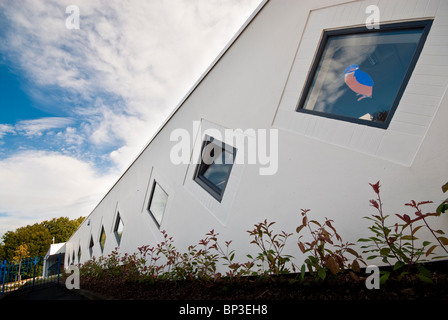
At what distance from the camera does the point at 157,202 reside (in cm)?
704

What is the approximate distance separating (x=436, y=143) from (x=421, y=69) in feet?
2.53

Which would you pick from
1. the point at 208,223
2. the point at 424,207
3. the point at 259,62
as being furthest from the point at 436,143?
the point at 208,223

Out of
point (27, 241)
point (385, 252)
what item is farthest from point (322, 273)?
point (27, 241)

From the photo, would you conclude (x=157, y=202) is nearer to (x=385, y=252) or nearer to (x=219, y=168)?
(x=219, y=168)

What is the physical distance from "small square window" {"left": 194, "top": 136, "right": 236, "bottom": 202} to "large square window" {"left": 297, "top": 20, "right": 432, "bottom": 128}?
1706 mm

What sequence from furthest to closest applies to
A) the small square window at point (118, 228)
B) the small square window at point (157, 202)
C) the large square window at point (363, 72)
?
the small square window at point (118, 228)
the small square window at point (157, 202)
the large square window at point (363, 72)

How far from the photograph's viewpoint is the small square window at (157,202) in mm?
6477

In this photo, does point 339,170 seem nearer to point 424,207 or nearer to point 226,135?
point 424,207

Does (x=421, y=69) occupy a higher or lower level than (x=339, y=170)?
higher

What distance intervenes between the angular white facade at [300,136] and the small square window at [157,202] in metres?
0.38

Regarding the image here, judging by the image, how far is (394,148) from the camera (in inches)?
90.7

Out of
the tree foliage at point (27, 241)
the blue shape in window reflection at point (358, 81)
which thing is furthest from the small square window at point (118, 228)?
the tree foliage at point (27, 241)

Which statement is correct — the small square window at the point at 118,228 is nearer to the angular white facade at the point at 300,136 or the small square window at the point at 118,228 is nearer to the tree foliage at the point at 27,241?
the angular white facade at the point at 300,136

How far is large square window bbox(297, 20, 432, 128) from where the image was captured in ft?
8.02
